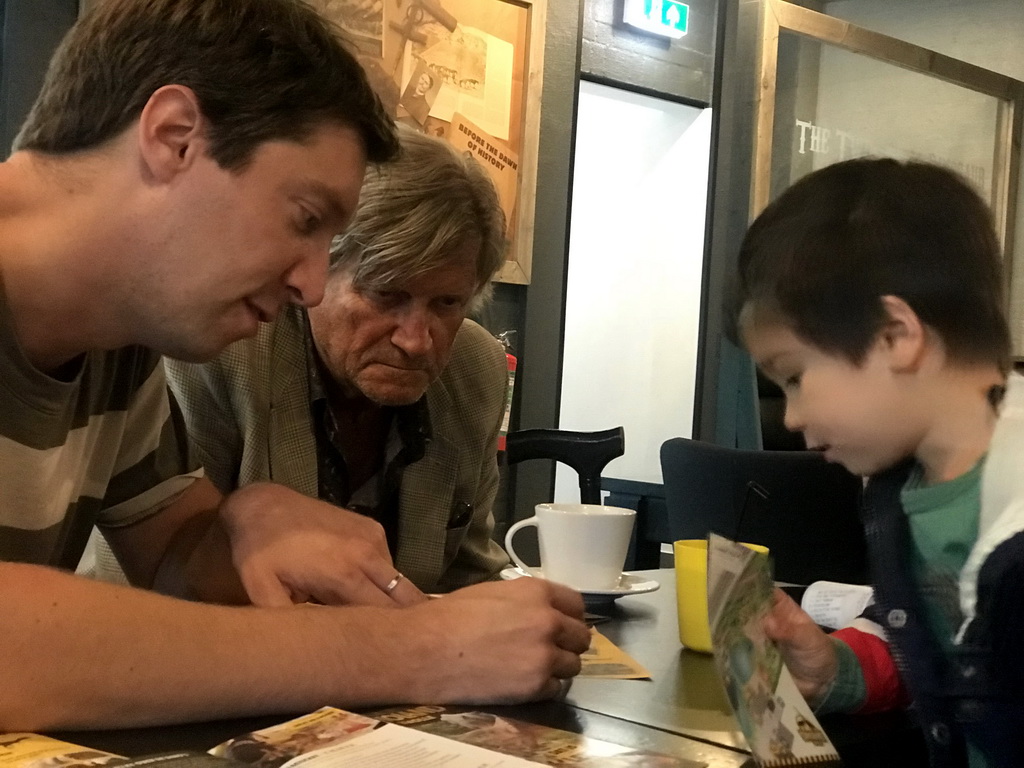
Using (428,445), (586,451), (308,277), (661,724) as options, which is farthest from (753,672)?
(586,451)

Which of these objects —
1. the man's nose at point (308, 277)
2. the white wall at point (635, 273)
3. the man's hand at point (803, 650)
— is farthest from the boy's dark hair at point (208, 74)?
the white wall at point (635, 273)

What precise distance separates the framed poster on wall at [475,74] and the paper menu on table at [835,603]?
6.15ft

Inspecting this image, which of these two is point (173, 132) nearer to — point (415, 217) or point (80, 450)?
point (80, 450)

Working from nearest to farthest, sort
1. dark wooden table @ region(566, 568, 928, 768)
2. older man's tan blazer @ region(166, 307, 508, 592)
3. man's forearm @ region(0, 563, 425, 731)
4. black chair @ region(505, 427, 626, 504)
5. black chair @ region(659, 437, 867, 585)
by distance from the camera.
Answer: man's forearm @ region(0, 563, 425, 731) → dark wooden table @ region(566, 568, 928, 768) → older man's tan blazer @ region(166, 307, 508, 592) → black chair @ region(505, 427, 626, 504) → black chair @ region(659, 437, 867, 585)

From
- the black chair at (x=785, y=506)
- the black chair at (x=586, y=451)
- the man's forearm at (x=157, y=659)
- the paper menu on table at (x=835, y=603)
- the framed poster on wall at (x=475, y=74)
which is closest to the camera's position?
the man's forearm at (x=157, y=659)

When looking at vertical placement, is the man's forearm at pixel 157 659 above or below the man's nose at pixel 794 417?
below

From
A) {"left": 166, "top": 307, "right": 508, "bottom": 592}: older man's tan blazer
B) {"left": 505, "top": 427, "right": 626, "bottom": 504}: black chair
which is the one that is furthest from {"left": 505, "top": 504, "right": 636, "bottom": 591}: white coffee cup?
{"left": 505, "top": 427, "right": 626, "bottom": 504}: black chair

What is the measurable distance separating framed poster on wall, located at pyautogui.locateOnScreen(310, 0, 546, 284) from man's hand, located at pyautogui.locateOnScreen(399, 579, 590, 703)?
2.07 m

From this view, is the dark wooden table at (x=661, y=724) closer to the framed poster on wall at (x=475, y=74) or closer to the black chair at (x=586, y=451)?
the black chair at (x=586, y=451)

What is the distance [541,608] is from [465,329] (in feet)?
2.95

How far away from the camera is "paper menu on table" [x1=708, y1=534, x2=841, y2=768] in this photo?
75 centimetres

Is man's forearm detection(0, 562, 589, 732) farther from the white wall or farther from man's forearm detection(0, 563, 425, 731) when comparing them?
the white wall

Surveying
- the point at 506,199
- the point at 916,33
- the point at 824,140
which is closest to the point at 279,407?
the point at 506,199

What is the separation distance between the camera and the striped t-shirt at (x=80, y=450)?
1006 millimetres
